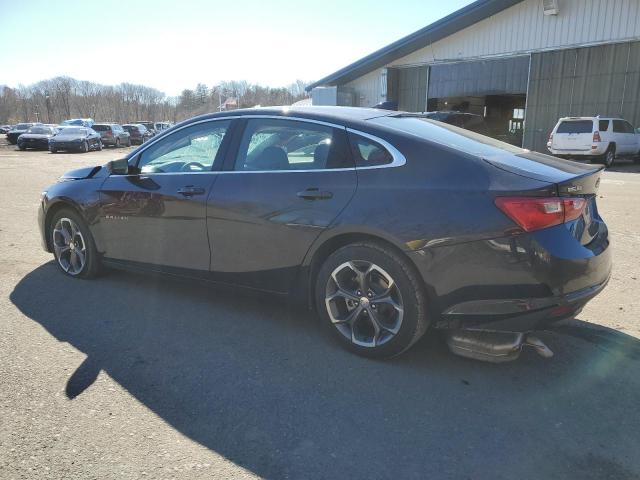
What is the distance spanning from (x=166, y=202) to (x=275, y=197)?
3.67 ft

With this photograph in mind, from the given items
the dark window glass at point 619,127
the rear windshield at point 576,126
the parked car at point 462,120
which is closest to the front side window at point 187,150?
the parked car at point 462,120

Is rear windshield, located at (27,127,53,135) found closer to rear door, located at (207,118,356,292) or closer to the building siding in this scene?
the building siding

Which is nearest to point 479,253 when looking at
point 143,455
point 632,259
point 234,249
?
point 234,249

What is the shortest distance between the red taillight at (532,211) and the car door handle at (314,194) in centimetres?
109

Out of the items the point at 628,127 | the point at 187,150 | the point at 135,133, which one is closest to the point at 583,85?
the point at 628,127

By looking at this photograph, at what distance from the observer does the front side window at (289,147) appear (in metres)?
3.56

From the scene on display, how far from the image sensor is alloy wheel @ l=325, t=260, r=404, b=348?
3.29 metres

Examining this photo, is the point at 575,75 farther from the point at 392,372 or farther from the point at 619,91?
the point at 392,372

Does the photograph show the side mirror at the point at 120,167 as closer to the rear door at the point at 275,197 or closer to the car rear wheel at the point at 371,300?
the rear door at the point at 275,197

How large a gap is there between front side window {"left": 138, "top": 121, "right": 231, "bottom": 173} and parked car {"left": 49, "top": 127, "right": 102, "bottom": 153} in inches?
1088

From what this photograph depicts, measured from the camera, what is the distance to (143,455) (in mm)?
2461

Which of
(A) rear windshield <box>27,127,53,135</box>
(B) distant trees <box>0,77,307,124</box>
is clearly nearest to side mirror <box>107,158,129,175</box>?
(A) rear windshield <box>27,127,53,135</box>

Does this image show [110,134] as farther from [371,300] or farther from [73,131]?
[371,300]

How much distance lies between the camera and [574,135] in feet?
63.6
